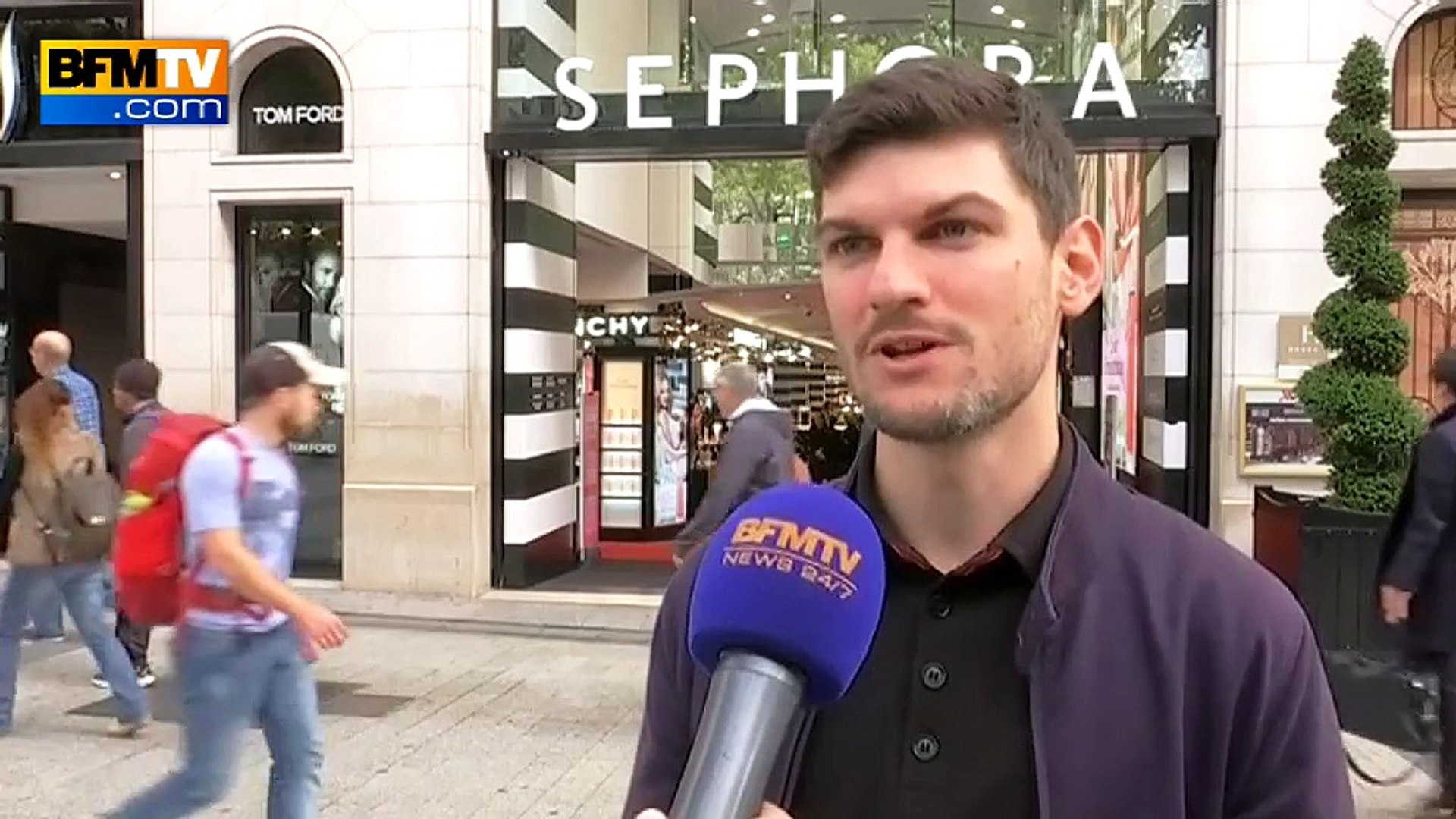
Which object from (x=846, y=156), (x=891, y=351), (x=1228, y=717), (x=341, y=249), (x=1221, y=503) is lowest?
(x=1221, y=503)

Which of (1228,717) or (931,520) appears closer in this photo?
(1228,717)

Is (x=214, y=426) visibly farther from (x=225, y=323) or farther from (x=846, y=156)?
(x=225, y=323)

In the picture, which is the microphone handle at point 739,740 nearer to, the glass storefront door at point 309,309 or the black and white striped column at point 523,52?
the black and white striped column at point 523,52

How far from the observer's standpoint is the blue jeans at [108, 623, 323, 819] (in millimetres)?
4672

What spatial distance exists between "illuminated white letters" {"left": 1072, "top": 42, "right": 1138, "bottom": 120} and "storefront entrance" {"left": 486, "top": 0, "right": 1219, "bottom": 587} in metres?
0.01

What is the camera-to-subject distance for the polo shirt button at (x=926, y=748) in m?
1.46

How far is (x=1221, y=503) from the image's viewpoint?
1077cm

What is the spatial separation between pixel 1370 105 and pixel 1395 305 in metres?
2.54

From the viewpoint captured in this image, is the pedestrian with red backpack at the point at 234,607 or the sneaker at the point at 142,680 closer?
the pedestrian with red backpack at the point at 234,607

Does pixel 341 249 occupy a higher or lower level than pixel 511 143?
lower

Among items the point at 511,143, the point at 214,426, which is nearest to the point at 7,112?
the point at 511,143

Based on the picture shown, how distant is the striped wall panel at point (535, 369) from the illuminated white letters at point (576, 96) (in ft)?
1.76

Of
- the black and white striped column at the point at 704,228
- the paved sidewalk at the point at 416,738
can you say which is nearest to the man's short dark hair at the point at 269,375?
the paved sidewalk at the point at 416,738

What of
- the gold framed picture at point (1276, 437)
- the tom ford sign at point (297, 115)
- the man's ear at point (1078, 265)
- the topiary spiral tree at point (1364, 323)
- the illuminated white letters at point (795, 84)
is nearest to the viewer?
the man's ear at point (1078, 265)
